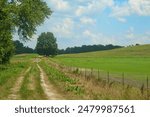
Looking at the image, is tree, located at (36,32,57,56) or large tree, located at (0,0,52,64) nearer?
large tree, located at (0,0,52,64)

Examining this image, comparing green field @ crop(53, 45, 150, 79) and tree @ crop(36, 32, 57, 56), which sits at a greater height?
tree @ crop(36, 32, 57, 56)

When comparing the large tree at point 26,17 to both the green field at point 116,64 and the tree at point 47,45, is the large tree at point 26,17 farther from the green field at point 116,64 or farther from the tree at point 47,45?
the tree at point 47,45

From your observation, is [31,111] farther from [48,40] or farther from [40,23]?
[48,40]

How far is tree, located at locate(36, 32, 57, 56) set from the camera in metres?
173

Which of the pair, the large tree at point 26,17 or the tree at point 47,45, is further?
the tree at point 47,45

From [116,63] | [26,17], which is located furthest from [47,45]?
[26,17]

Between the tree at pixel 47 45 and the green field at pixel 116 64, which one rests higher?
the tree at pixel 47 45

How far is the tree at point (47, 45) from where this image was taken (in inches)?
6821

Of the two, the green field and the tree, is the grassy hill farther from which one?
the tree

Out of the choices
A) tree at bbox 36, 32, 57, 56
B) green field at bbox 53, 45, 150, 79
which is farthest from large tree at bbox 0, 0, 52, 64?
tree at bbox 36, 32, 57, 56

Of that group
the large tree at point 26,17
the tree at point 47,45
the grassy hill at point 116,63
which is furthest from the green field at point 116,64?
the tree at point 47,45

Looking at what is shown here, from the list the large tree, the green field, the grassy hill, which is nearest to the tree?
the grassy hill

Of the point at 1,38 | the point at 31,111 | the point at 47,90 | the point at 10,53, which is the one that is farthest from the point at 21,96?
the point at 10,53

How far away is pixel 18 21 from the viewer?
2564 inches
